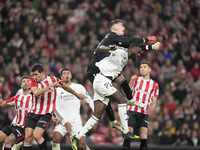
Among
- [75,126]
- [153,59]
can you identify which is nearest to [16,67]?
[75,126]

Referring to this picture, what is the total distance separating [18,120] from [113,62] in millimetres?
2975

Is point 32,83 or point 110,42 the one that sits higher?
point 110,42

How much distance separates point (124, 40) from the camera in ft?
18.9

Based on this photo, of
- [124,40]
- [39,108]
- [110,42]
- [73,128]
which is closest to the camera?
[124,40]

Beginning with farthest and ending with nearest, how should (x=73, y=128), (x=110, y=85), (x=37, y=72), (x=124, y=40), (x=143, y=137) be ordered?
(x=73, y=128)
(x=143, y=137)
(x=37, y=72)
(x=110, y=85)
(x=124, y=40)

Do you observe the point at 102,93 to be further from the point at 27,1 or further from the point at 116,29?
the point at 27,1

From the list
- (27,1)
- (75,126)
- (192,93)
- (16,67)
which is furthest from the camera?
(27,1)

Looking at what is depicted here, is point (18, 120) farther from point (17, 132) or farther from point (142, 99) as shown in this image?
point (142, 99)

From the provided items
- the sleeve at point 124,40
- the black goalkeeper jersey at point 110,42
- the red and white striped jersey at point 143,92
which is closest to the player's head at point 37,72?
the black goalkeeper jersey at point 110,42

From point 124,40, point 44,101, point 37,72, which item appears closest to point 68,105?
point 44,101

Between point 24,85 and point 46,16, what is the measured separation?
256 inches

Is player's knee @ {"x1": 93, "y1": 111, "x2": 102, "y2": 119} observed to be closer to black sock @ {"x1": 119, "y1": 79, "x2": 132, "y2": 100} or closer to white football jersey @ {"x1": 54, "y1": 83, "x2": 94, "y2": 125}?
black sock @ {"x1": 119, "y1": 79, "x2": 132, "y2": 100}

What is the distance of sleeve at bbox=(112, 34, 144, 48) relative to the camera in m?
5.72

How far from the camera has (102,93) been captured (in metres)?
6.08
